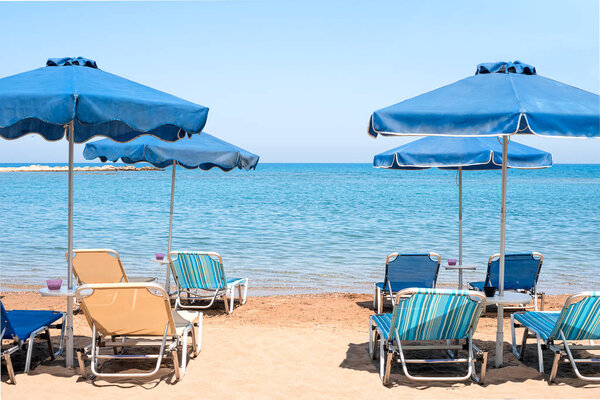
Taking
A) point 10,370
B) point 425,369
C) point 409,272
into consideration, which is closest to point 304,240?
point 409,272

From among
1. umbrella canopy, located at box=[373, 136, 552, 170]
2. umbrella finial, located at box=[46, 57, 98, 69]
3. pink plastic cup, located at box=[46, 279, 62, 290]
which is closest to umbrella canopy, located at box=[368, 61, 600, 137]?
umbrella canopy, located at box=[373, 136, 552, 170]

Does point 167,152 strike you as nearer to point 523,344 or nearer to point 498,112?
point 498,112

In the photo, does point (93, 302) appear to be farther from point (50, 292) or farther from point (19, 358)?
point (19, 358)

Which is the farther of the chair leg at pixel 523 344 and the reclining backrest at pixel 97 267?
the reclining backrest at pixel 97 267

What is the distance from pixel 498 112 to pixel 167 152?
3.88 m

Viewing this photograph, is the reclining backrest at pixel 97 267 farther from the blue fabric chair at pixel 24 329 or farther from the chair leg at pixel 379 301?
the chair leg at pixel 379 301

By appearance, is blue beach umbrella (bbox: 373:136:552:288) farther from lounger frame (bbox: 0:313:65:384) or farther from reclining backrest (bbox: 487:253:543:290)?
lounger frame (bbox: 0:313:65:384)

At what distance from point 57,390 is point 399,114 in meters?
3.02

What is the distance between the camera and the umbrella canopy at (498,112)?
400 cm

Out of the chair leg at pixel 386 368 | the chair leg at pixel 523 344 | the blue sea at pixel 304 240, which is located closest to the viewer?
the chair leg at pixel 386 368

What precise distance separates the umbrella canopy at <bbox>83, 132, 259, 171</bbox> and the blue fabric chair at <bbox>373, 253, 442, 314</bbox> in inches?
79.9

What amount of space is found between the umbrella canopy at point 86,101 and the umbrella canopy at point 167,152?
1.90 metres

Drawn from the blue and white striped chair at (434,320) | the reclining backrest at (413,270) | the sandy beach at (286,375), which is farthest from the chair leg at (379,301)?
the blue and white striped chair at (434,320)

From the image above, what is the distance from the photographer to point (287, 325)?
656cm
